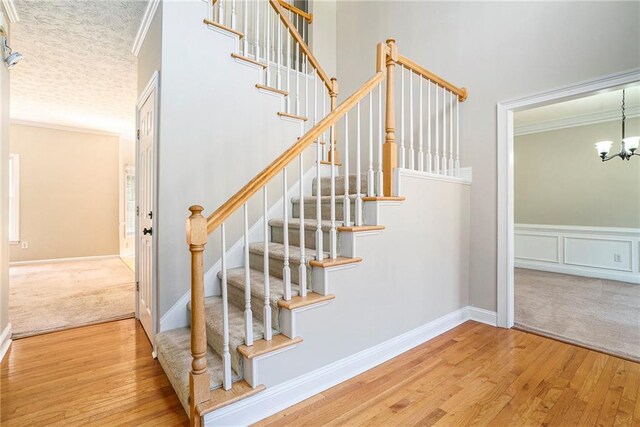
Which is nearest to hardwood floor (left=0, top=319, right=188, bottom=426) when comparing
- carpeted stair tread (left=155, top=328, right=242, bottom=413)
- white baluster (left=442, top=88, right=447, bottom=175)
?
carpeted stair tread (left=155, top=328, right=242, bottom=413)

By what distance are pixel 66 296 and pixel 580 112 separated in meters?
7.82

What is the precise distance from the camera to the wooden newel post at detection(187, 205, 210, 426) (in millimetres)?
1365

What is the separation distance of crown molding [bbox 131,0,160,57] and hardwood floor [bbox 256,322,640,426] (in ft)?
10.1

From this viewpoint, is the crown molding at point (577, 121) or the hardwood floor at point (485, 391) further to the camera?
the crown molding at point (577, 121)

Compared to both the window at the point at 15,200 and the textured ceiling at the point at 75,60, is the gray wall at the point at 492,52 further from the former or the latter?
the window at the point at 15,200

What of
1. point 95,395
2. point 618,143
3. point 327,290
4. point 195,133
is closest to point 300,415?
point 327,290

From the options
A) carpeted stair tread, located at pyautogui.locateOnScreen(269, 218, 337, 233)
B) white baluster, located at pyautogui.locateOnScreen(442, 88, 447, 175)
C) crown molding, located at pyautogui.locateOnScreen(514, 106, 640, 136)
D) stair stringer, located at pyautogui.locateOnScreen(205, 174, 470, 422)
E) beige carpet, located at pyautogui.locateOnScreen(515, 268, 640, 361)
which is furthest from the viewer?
crown molding, located at pyautogui.locateOnScreen(514, 106, 640, 136)

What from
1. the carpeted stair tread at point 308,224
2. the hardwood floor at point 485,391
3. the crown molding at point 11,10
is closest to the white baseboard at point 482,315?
the hardwood floor at point 485,391

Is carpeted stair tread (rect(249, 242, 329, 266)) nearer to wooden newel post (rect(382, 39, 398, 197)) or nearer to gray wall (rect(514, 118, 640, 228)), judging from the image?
wooden newel post (rect(382, 39, 398, 197))

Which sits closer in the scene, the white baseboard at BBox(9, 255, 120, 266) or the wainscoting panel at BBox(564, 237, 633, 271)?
the wainscoting panel at BBox(564, 237, 633, 271)

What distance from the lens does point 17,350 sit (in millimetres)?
2336

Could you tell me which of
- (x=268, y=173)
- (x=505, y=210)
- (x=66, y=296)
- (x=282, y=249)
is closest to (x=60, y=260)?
(x=66, y=296)

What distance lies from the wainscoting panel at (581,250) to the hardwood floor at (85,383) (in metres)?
6.02

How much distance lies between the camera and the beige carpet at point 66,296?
2.90m
